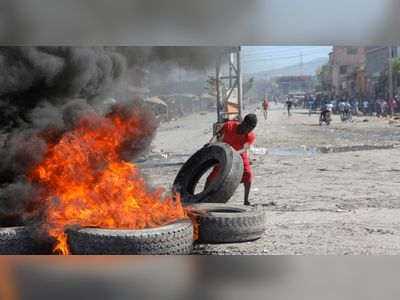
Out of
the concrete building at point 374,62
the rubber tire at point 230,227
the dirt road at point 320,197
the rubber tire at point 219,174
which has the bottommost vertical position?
the dirt road at point 320,197

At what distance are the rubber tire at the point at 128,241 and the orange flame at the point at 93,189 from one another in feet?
0.69

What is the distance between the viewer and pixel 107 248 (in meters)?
5.13

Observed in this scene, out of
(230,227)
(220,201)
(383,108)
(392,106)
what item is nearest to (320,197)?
(220,201)

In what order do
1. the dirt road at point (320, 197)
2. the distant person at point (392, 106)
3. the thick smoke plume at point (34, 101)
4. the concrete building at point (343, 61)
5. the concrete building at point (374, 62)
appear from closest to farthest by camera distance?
1. the thick smoke plume at point (34, 101)
2. the dirt road at point (320, 197)
3. the distant person at point (392, 106)
4. the concrete building at point (374, 62)
5. the concrete building at point (343, 61)

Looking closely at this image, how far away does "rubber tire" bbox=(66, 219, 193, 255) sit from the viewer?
5113 mm

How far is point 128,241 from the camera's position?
511 centimetres

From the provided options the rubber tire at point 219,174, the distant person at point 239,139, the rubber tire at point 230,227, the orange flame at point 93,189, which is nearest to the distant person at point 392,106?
the distant person at point 239,139

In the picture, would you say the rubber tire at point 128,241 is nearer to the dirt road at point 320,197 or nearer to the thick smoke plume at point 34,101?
the dirt road at point 320,197

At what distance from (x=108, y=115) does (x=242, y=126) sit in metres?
1.82

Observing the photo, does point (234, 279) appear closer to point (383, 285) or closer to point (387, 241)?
point (383, 285)

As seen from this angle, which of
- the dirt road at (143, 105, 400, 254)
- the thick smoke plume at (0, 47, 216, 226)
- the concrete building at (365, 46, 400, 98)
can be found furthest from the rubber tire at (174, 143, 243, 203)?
the concrete building at (365, 46, 400, 98)

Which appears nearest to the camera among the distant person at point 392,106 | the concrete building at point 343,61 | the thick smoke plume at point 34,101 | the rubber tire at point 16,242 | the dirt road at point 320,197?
the rubber tire at point 16,242

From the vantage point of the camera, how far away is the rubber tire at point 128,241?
5113mm

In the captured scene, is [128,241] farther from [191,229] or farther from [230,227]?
[230,227]
